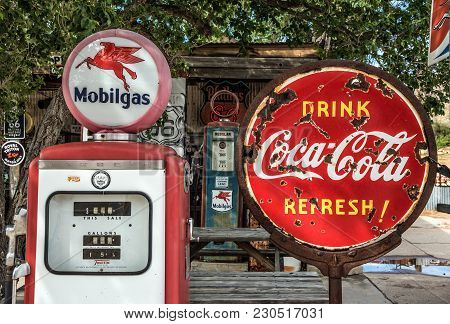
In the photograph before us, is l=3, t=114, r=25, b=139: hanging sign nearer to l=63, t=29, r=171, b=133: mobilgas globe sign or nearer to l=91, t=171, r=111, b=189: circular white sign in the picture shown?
l=63, t=29, r=171, b=133: mobilgas globe sign

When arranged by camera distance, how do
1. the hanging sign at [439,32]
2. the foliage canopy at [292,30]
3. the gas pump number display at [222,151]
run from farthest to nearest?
the gas pump number display at [222,151] → the foliage canopy at [292,30] → the hanging sign at [439,32]

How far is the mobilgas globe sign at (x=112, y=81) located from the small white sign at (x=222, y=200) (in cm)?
444

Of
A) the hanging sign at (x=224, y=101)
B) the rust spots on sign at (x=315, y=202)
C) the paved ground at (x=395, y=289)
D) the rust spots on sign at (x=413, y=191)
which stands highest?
the hanging sign at (x=224, y=101)

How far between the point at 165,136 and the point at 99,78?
5.13 m

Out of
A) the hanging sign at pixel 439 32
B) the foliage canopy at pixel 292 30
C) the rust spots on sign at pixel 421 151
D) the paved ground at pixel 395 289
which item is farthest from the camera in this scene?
the paved ground at pixel 395 289

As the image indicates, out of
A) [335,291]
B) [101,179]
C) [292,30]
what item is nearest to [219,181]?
[292,30]

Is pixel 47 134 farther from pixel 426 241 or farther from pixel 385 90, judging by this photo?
pixel 426 241

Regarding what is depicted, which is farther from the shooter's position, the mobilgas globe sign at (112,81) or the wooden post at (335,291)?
the mobilgas globe sign at (112,81)

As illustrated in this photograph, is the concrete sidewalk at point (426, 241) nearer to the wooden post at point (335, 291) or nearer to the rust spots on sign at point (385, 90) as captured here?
the wooden post at point (335, 291)

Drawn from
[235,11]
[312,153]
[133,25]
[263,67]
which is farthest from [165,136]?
[312,153]

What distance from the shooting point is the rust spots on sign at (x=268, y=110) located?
2.09m

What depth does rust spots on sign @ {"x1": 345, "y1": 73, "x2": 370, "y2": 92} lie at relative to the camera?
210 centimetres

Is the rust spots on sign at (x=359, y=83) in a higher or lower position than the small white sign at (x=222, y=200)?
higher

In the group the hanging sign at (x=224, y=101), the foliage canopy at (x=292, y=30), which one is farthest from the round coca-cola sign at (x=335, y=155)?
the hanging sign at (x=224, y=101)
